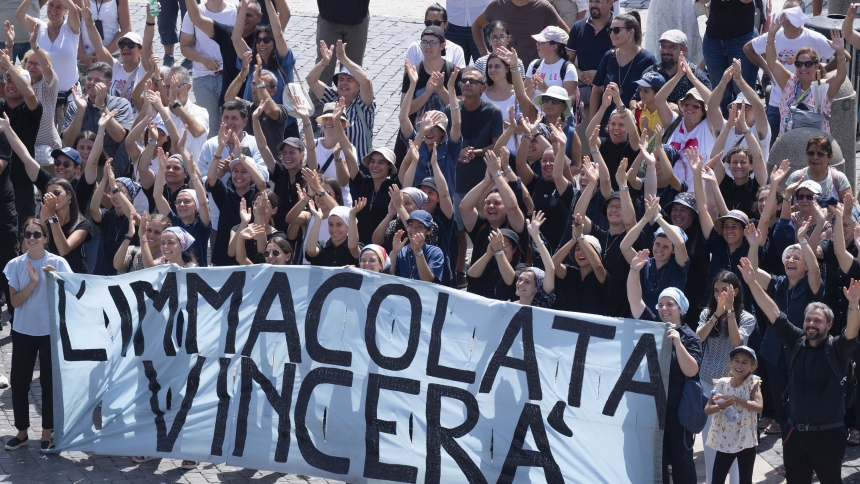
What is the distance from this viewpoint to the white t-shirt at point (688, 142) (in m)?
11.8

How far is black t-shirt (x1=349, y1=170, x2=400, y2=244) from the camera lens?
11562 millimetres

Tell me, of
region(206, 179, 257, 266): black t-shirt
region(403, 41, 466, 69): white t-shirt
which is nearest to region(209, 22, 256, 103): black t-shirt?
region(403, 41, 466, 69): white t-shirt

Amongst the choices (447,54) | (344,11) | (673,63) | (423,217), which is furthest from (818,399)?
(344,11)

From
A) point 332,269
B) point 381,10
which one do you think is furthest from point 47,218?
point 381,10

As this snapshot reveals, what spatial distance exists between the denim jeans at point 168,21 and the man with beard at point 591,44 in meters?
5.36

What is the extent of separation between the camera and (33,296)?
10320 mm

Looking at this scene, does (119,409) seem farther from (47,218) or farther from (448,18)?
(448,18)

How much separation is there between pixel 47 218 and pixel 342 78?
123 inches

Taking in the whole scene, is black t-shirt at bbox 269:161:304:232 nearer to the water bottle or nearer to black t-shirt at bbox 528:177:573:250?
black t-shirt at bbox 528:177:573:250

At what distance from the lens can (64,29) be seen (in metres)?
14.4

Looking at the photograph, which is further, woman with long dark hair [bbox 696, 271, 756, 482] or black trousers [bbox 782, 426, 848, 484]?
woman with long dark hair [bbox 696, 271, 756, 482]

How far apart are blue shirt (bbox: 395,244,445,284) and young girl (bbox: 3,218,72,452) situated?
250 centimetres

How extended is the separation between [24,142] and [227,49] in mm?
2433

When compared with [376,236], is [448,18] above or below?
above
